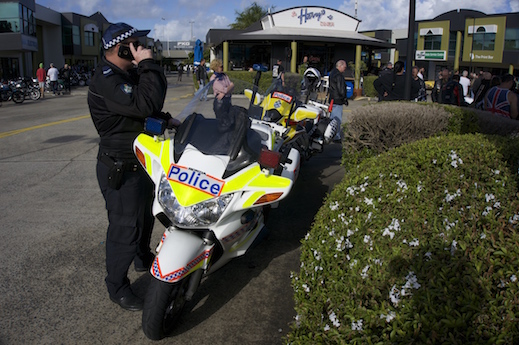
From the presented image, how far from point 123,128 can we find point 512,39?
1945 inches

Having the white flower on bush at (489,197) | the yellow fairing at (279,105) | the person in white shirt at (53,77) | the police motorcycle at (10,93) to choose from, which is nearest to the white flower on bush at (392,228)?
the white flower on bush at (489,197)

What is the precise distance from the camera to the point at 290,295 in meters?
3.77

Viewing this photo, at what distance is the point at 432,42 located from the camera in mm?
53500

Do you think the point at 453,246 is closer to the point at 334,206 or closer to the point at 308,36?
the point at 334,206

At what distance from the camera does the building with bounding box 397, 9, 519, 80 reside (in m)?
44.4

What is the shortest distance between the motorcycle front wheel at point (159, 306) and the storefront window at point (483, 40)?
167 feet

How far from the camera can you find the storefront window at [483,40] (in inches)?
1821

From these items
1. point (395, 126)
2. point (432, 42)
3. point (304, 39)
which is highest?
point (432, 42)

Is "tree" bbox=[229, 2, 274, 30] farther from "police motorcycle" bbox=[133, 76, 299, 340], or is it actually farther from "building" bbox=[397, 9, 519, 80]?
"police motorcycle" bbox=[133, 76, 299, 340]

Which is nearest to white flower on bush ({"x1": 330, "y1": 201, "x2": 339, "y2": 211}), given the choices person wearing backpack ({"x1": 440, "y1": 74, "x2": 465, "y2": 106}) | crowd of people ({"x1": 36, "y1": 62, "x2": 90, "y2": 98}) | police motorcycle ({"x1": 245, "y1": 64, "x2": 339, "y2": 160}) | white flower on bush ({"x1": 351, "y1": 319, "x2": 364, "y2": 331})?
white flower on bush ({"x1": 351, "y1": 319, "x2": 364, "y2": 331})

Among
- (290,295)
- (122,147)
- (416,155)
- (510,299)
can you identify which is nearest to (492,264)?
(510,299)

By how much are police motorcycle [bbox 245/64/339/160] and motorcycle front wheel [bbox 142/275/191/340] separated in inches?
123

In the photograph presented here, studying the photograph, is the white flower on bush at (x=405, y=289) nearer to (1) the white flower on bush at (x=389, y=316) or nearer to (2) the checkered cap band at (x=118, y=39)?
(1) the white flower on bush at (x=389, y=316)

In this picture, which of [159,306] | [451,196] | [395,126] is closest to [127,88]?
[159,306]
